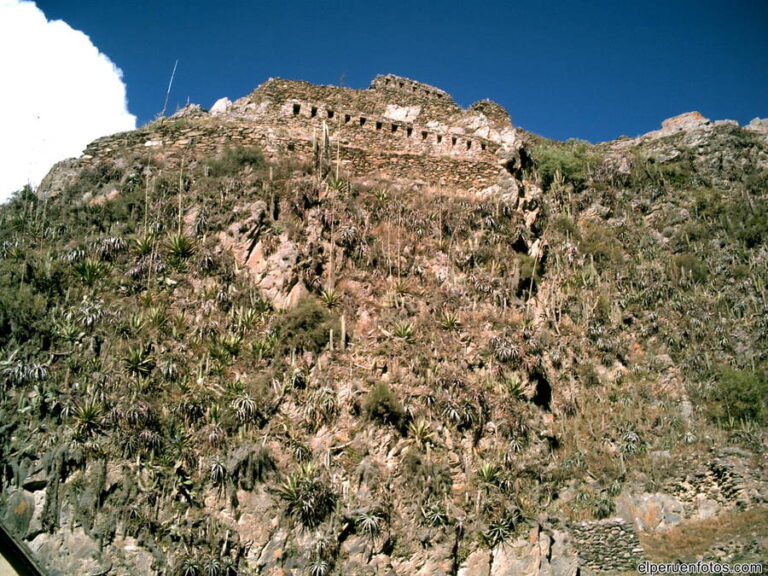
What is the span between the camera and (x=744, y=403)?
17.9 meters

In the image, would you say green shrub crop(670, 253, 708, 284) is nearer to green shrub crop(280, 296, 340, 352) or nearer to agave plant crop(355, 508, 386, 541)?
green shrub crop(280, 296, 340, 352)

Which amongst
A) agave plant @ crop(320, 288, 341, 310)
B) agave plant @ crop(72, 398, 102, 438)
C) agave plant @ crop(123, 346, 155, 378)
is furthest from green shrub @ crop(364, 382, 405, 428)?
agave plant @ crop(72, 398, 102, 438)

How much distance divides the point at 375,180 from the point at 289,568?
1297 cm

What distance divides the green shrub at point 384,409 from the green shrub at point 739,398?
10710 millimetres

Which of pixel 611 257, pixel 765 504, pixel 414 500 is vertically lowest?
pixel 414 500

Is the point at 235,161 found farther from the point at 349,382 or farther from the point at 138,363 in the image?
the point at 349,382

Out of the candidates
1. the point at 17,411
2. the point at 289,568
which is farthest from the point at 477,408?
the point at 17,411

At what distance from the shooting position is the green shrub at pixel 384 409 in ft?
46.4

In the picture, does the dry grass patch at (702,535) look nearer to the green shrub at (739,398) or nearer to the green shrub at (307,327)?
the green shrub at (739,398)

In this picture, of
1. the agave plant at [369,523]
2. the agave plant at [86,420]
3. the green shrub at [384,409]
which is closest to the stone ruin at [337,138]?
the green shrub at [384,409]

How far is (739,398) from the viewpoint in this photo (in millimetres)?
18125

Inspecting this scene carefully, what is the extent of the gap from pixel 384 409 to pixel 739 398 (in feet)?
39.4

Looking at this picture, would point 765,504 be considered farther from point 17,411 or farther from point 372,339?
point 17,411

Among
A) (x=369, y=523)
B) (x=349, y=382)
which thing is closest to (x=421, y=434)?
(x=349, y=382)
